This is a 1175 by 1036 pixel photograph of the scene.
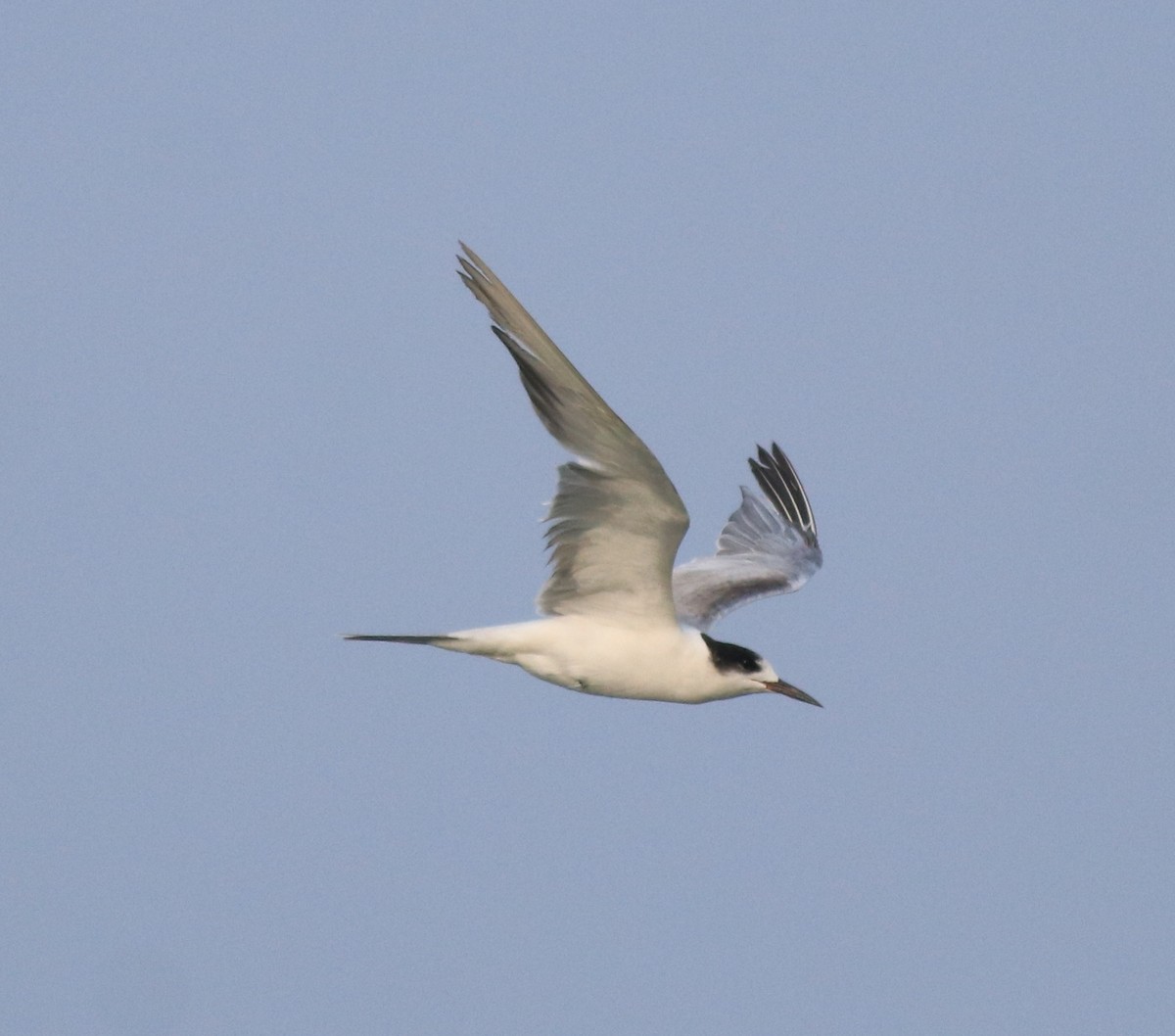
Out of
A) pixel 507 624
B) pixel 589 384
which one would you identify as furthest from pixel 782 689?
pixel 589 384

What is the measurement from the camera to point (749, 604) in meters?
13.6

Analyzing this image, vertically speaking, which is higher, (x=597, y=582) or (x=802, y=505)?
(x=802, y=505)

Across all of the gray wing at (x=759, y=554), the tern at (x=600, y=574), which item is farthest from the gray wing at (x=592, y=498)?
the gray wing at (x=759, y=554)

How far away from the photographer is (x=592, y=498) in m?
10.2

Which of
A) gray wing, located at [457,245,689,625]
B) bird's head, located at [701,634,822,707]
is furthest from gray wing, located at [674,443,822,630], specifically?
gray wing, located at [457,245,689,625]

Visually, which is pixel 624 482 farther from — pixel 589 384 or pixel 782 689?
pixel 782 689

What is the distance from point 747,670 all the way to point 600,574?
125cm

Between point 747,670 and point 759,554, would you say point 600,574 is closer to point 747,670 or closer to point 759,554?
point 747,670

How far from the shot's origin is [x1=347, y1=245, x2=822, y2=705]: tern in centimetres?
917

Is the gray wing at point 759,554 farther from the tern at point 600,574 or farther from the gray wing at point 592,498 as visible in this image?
the gray wing at point 592,498

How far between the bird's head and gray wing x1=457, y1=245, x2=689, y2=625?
0.45 metres

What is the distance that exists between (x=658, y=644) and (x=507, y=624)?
2.96 feet

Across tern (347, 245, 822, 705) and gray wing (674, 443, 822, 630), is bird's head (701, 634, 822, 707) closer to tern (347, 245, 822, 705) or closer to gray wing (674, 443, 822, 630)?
tern (347, 245, 822, 705)

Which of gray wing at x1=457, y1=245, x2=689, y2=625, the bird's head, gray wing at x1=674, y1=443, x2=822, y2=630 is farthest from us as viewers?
gray wing at x1=674, y1=443, x2=822, y2=630
